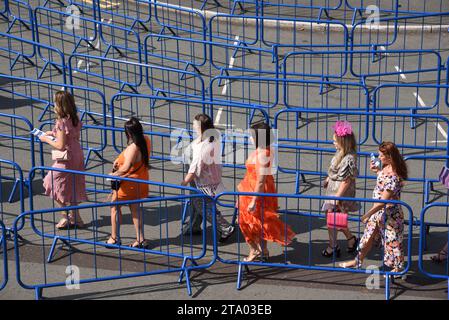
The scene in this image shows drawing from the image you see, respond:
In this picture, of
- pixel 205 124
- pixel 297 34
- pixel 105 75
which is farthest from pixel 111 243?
pixel 297 34

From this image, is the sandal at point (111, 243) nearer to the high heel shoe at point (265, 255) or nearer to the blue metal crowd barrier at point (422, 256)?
the high heel shoe at point (265, 255)

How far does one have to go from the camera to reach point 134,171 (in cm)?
1053

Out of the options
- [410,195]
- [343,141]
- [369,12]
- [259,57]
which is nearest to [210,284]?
[343,141]

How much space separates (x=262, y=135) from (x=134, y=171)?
150cm

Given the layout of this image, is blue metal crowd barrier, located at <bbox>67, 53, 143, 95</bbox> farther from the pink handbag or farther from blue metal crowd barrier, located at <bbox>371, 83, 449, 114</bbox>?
the pink handbag

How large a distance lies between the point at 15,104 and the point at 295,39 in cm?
564

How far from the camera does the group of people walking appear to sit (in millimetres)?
9734

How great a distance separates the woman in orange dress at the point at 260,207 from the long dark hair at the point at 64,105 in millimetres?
2235

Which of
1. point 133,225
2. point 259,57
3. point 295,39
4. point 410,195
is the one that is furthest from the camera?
point 295,39

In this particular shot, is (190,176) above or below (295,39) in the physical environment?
below

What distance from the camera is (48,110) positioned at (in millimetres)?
14656

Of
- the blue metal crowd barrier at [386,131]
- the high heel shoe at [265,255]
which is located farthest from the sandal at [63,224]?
the blue metal crowd barrier at [386,131]

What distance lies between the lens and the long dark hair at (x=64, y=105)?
10977 millimetres
